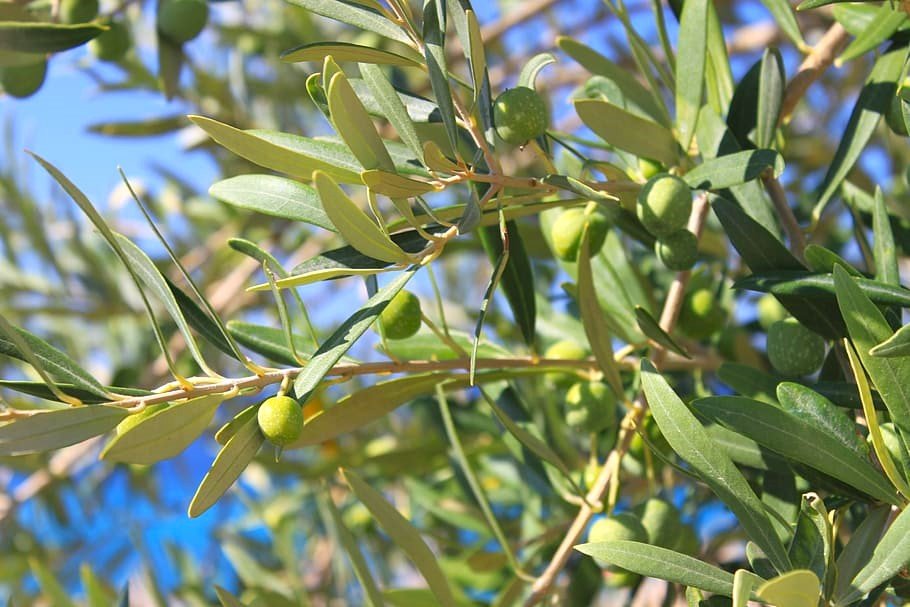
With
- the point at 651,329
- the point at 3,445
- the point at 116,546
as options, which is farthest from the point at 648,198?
the point at 116,546

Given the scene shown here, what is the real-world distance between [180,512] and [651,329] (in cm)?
176

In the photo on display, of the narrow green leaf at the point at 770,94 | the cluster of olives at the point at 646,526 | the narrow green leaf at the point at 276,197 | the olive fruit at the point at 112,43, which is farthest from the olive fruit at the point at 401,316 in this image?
the olive fruit at the point at 112,43

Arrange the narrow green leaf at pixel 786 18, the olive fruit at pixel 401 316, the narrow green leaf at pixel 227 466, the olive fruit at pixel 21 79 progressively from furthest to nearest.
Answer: the olive fruit at pixel 21 79, the narrow green leaf at pixel 786 18, the olive fruit at pixel 401 316, the narrow green leaf at pixel 227 466

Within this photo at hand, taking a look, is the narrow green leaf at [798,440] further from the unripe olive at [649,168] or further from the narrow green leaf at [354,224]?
the unripe olive at [649,168]

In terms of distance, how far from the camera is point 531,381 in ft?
3.97

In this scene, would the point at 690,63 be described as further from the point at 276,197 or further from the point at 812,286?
the point at 276,197

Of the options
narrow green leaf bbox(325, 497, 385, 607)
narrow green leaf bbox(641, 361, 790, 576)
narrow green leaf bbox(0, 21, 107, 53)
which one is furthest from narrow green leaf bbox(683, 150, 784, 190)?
narrow green leaf bbox(0, 21, 107, 53)

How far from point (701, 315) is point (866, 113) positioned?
0.89ft

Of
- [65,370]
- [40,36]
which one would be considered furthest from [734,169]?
[40,36]

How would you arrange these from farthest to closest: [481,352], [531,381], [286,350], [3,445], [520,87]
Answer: [531,381] < [481,352] < [286,350] < [520,87] < [3,445]

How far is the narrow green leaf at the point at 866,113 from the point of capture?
840mm

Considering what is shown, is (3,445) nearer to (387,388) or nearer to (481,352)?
(387,388)

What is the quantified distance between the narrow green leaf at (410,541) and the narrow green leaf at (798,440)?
0.26m

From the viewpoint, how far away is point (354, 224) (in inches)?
23.9
